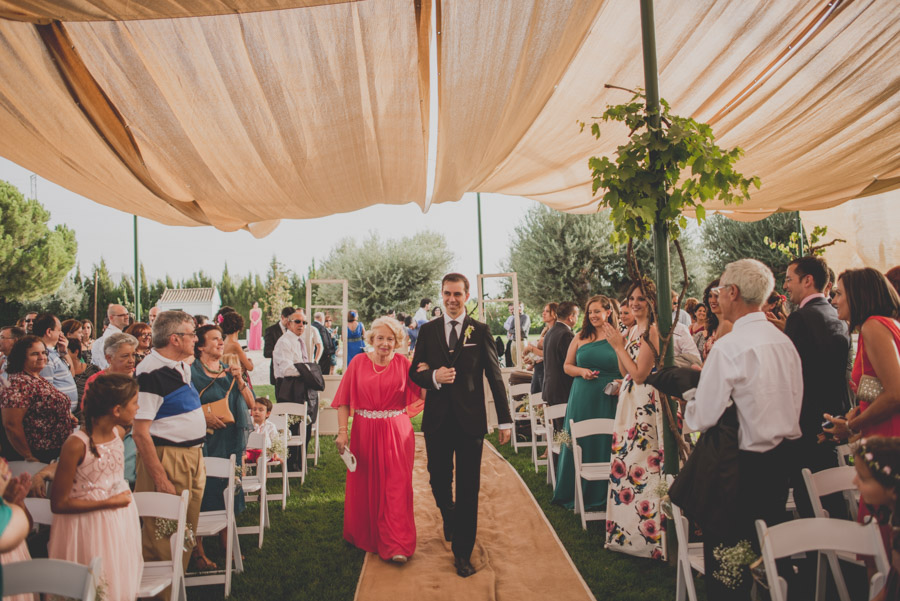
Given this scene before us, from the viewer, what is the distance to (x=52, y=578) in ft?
7.13

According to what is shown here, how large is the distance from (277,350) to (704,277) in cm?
1843

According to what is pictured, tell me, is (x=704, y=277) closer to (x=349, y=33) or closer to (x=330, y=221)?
(x=349, y=33)

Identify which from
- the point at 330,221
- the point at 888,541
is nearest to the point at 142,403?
the point at 888,541

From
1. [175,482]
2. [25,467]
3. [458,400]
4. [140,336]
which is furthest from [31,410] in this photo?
[458,400]

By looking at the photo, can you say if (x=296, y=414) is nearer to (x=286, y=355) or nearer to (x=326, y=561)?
(x=286, y=355)

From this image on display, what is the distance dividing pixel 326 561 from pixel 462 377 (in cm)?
178

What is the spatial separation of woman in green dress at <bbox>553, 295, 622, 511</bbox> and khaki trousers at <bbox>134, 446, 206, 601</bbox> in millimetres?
3155

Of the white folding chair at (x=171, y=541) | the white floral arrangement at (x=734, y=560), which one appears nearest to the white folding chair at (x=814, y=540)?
the white floral arrangement at (x=734, y=560)

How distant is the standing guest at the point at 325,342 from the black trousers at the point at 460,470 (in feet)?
23.1

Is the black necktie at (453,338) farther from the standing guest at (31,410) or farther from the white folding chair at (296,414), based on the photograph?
the standing guest at (31,410)

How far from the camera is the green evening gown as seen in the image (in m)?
5.24

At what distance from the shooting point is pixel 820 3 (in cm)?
372

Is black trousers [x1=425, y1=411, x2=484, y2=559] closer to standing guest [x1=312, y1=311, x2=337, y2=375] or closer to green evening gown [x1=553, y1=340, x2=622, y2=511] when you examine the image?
green evening gown [x1=553, y1=340, x2=622, y2=511]

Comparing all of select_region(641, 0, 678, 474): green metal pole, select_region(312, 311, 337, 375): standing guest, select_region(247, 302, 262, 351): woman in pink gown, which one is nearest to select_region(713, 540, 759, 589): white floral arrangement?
select_region(641, 0, 678, 474): green metal pole
